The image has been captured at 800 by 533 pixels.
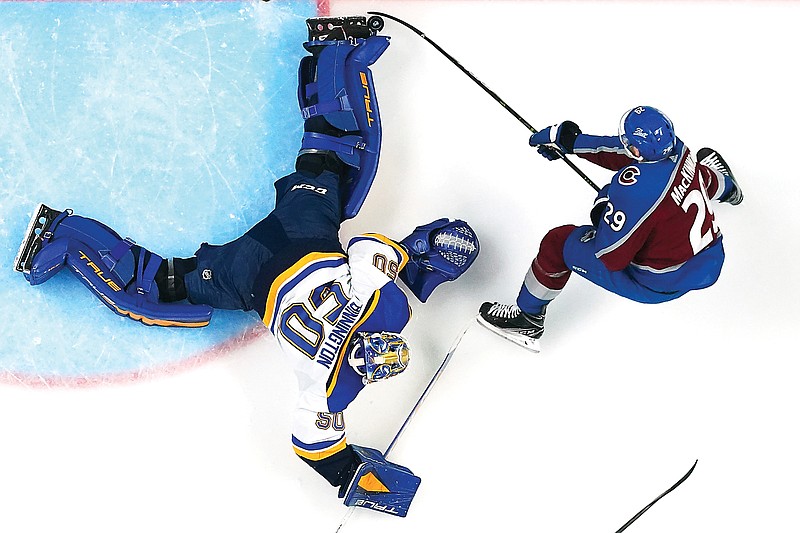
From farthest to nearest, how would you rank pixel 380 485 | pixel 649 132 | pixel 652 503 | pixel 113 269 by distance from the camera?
pixel 113 269
pixel 652 503
pixel 380 485
pixel 649 132

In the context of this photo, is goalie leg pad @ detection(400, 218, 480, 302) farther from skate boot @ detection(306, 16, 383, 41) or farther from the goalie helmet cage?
skate boot @ detection(306, 16, 383, 41)

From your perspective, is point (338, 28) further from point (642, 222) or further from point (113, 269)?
point (642, 222)

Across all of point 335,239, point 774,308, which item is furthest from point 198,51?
point 774,308

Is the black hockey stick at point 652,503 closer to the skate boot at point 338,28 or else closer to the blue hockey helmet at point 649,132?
the blue hockey helmet at point 649,132

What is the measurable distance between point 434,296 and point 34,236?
1514 mm

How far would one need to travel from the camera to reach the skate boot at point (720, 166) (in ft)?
9.75

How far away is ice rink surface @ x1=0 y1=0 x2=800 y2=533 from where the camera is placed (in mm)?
3082

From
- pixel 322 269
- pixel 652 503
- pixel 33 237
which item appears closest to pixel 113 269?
pixel 33 237

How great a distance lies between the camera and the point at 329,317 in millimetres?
2676

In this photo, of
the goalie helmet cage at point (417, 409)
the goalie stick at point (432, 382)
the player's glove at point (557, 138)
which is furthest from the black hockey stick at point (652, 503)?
the player's glove at point (557, 138)

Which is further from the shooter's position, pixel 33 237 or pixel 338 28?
pixel 338 28

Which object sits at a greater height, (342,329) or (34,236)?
(342,329)

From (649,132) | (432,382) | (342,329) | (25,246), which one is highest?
(649,132)

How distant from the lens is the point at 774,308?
3.09 m
